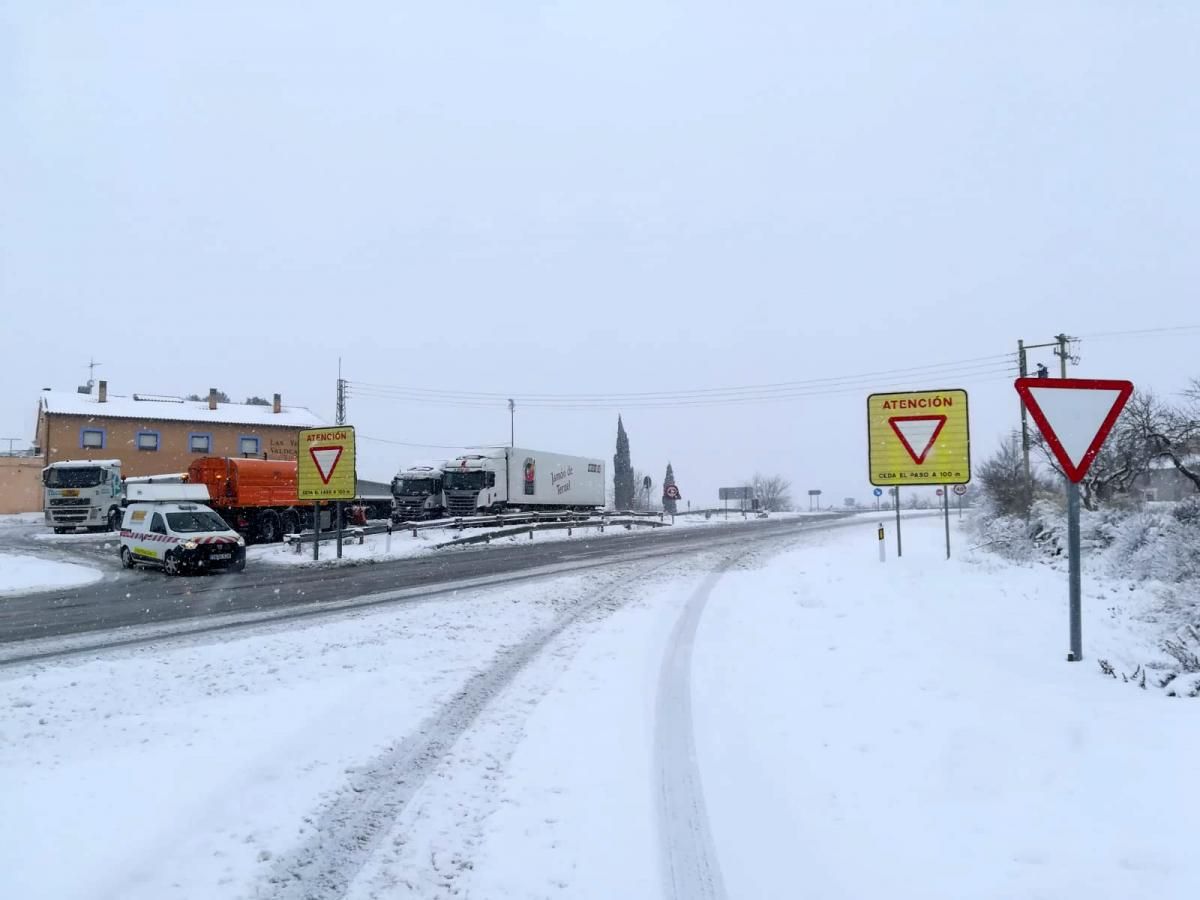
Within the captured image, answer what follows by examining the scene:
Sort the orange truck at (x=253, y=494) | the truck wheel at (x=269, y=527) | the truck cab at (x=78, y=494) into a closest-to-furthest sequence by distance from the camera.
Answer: the orange truck at (x=253, y=494)
the truck wheel at (x=269, y=527)
the truck cab at (x=78, y=494)

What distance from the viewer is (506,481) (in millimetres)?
39656

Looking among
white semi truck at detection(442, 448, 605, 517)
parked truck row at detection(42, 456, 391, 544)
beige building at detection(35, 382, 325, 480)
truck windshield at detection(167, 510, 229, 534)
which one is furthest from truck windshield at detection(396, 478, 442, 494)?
beige building at detection(35, 382, 325, 480)

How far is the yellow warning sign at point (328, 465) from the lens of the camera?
79.5 ft

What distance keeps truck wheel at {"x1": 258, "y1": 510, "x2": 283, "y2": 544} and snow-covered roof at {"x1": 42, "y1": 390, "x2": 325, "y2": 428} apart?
31757 millimetres

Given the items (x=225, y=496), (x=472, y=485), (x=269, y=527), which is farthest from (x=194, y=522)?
(x=472, y=485)

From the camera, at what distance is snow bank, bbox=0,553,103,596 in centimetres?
1866

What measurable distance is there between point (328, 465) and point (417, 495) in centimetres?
1435

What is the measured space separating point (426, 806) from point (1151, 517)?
16.9 metres

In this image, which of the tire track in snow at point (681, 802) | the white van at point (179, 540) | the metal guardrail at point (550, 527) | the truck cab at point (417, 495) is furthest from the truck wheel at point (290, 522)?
the tire track in snow at point (681, 802)

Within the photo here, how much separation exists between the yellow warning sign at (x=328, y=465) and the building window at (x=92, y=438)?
3863 centimetres

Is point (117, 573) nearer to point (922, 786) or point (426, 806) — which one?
point (426, 806)

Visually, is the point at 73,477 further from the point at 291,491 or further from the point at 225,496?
the point at 291,491

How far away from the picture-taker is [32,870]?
4051 millimetres

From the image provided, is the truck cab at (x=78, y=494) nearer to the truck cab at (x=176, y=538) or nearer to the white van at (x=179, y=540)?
the truck cab at (x=176, y=538)
